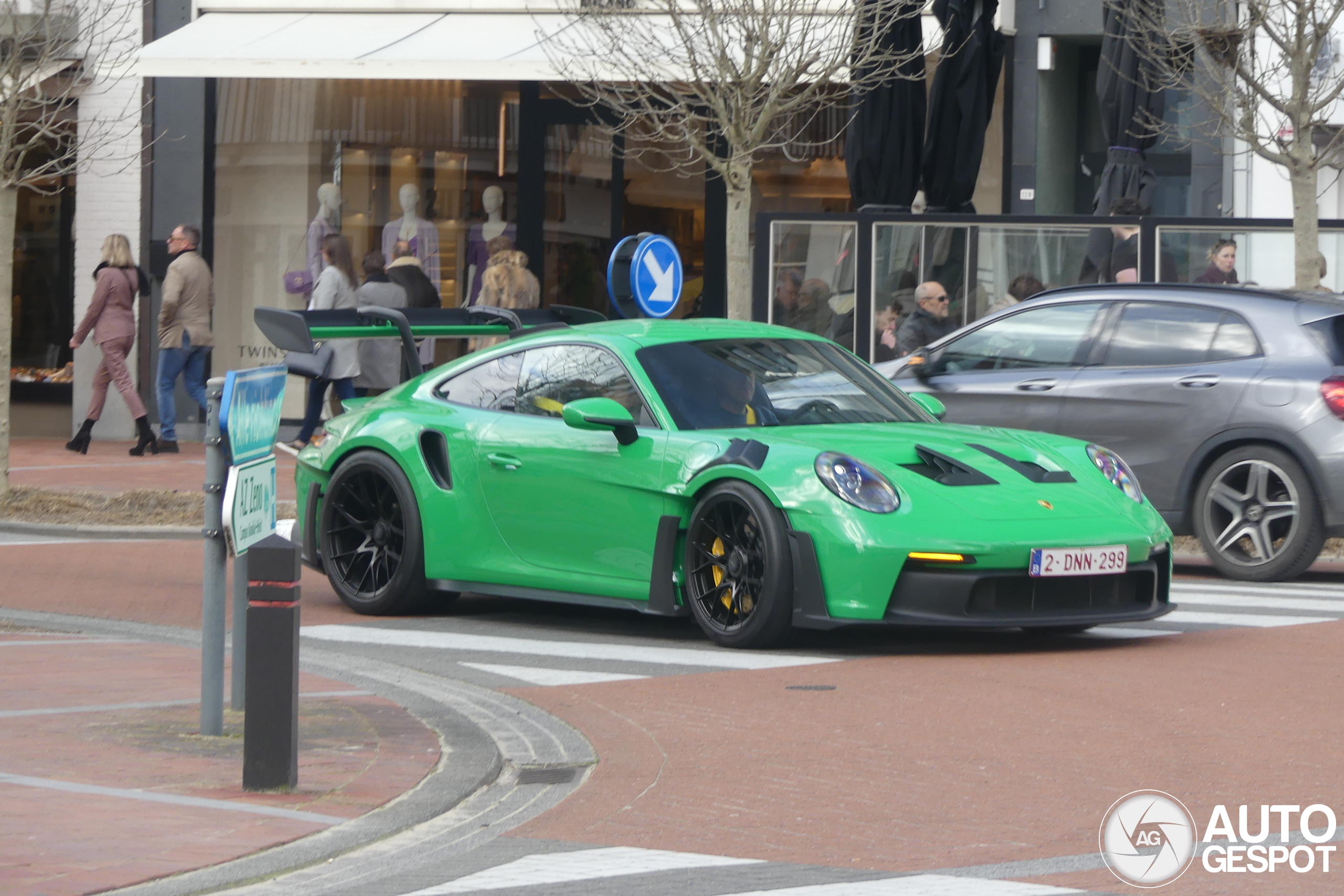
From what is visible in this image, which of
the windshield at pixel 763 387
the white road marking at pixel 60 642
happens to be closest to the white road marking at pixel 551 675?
the windshield at pixel 763 387

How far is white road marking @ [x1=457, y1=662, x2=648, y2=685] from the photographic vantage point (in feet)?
26.9

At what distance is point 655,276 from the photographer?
14.8 metres

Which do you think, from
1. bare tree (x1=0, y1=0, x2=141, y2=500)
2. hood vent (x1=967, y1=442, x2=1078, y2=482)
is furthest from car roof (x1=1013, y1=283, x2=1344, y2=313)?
bare tree (x1=0, y1=0, x2=141, y2=500)

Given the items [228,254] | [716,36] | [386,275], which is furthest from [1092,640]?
[228,254]

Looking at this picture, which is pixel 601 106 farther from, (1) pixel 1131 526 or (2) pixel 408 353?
(1) pixel 1131 526

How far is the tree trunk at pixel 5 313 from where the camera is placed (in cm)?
1469

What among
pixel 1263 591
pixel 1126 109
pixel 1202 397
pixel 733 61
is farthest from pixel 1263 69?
pixel 1263 591

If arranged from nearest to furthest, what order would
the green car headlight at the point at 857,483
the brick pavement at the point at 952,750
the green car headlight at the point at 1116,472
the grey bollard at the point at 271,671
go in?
the brick pavement at the point at 952,750 < the grey bollard at the point at 271,671 < the green car headlight at the point at 857,483 < the green car headlight at the point at 1116,472

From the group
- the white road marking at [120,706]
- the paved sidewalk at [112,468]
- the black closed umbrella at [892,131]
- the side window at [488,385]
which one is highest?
the black closed umbrella at [892,131]

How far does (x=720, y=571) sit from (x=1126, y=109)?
978 cm

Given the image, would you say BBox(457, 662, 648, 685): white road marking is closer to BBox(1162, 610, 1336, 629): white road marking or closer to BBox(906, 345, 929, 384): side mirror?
BBox(1162, 610, 1336, 629): white road marking

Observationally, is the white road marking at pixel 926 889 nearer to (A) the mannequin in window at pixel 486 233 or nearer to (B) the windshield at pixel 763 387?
(B) the windshield at pixel 763 387

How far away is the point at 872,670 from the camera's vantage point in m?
8.33

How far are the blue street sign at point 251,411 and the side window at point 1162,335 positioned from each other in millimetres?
6385
